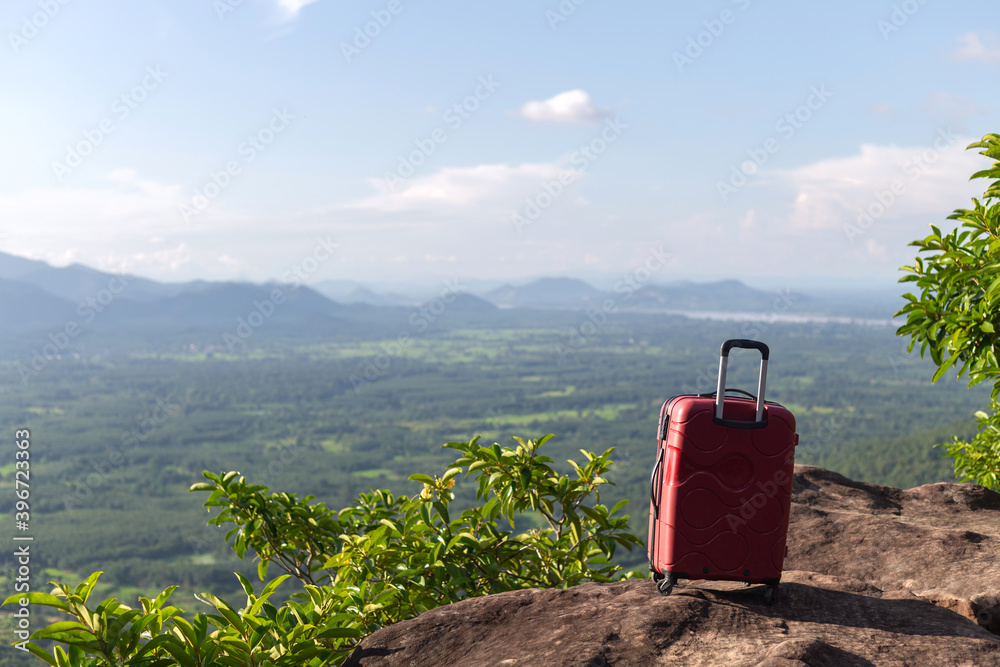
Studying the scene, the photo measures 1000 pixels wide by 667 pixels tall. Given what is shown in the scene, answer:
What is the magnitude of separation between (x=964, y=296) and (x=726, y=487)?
3.31 m

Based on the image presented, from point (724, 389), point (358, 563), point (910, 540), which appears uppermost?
point (724, 389)

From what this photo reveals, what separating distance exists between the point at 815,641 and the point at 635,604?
1030 mm

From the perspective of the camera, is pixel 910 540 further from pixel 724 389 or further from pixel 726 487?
pixel 724 389

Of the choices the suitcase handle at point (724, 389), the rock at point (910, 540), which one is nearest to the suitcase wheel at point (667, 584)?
the suitcase handle at point (724, 389)

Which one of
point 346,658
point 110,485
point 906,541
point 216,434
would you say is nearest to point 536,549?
point 346,658

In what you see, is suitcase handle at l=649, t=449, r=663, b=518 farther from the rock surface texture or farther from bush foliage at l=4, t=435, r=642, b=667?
bush foliage at l=4, t=435, r=642, b=667

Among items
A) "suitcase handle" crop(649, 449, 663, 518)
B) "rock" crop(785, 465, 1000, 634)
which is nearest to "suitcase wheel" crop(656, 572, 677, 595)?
"suitcase handle" crop(649, 449, 663, 518)

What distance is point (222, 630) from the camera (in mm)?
3725

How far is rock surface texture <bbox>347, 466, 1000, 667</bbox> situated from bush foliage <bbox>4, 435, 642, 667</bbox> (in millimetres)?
584

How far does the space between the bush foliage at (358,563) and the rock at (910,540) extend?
189 cm

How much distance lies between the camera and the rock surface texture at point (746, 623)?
10.9 feet

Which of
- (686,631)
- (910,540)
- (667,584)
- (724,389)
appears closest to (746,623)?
(686,631)

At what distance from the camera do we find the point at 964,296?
543 centimetres

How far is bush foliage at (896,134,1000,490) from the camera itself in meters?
5.17
